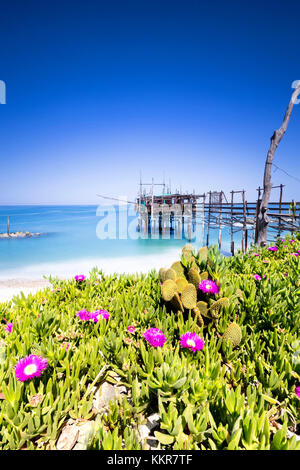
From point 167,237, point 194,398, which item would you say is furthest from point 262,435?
point 167,237

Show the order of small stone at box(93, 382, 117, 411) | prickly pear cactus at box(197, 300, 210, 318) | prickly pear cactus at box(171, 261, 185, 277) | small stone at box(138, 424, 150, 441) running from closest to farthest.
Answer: small stone at box(138, 424, 150, 441)
small stone at box(93, 382, 117, 411)
prickly pear cactus at box(197, 300, 210, 318)
prickly pear cactus at box(171, 261, 185, 277)

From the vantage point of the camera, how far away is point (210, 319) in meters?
1.89

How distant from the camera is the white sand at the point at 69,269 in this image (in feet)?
32.9

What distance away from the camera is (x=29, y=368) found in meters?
1.18

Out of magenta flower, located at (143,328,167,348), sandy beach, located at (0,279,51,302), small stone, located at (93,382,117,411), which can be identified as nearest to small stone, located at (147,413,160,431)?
small stone, located at (93,382,117,411)

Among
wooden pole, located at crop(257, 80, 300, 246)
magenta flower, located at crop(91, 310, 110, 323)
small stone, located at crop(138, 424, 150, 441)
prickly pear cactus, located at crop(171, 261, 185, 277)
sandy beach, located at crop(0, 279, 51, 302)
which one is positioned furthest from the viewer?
sandy beach, located at crop(0, 279, 51, 302)

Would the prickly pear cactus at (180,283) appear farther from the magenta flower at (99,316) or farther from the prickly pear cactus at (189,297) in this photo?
the magenta flower at (99,316)

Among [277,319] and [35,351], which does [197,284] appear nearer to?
[277,319]

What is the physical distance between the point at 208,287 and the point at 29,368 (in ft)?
4.21

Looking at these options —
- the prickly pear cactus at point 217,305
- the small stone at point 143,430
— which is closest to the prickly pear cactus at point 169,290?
the prickly pear cactus at point 217,305

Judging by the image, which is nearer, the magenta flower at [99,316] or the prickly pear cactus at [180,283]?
the magenta flower at [99,316]

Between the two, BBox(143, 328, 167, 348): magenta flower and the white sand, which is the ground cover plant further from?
the white sand

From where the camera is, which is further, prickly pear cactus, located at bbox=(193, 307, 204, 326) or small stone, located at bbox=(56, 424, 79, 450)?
prickly pear cactus, located at bbox=(193, 307, 204, 326)

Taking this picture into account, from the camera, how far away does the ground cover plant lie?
97cm
